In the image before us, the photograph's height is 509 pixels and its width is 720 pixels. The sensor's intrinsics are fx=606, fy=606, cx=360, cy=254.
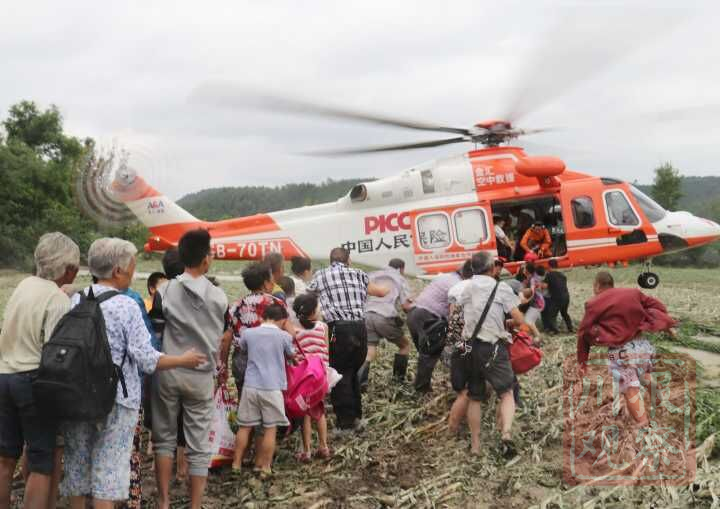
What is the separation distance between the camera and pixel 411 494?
4.43 metres

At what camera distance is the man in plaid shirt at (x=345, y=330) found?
5820mm

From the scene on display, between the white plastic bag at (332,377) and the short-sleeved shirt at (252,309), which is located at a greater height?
the short-sleeved shirt at (252,309)

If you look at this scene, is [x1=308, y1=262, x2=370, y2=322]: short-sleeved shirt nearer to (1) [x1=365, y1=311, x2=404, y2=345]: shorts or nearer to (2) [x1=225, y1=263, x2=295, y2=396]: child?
(2) [x1=225, y1=263, x2=295, y2=396]: child

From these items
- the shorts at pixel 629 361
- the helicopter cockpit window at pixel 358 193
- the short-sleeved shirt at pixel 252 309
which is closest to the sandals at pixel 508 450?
the shorts at pixel 629 361

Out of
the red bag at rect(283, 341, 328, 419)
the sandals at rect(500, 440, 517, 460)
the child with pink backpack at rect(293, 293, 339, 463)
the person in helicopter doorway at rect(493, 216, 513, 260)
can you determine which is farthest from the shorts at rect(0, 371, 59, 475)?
the person in helicopter doorway at rect(493, 216, 513, 260)

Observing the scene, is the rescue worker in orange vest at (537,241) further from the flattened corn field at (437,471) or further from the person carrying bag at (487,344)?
the person carrying bag at (487,344)

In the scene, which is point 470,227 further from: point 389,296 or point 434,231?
point 389,296

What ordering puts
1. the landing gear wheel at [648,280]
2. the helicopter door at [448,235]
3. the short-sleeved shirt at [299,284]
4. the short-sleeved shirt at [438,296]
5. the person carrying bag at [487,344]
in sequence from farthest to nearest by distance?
the landing gear wheel at [648,280], the helicopter door at [448,235], the short-sleeved shirt at [438,296], the short-sleeved shirt at [299,284], the person carrying bag at [487,344]

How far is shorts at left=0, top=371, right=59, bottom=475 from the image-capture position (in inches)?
141

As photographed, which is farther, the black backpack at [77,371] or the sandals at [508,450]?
the sandals at [508,450]

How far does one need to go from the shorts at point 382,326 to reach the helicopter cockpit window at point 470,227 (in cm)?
445

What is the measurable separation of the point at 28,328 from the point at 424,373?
4318 millimetres

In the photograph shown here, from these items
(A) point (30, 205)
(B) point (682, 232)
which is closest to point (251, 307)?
(B) point (682, 232)

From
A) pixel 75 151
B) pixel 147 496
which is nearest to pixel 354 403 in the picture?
pixel 147 496
